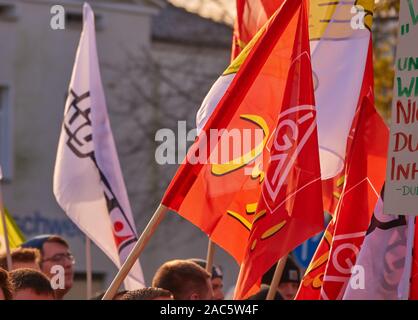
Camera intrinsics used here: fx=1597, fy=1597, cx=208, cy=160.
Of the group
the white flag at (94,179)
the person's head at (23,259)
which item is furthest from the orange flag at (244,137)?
the white flag at (94,179)

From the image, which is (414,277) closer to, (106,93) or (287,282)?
(287,282)

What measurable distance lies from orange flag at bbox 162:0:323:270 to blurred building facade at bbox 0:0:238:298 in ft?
57.9

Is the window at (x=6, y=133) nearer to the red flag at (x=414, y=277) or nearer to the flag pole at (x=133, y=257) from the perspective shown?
the red flag at (x=414, y=277)

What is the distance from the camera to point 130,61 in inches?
1057

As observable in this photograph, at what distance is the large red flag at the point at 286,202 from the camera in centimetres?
683

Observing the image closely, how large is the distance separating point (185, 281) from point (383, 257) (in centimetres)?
90

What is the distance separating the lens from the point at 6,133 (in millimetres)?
26078

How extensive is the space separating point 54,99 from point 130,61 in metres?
1.51

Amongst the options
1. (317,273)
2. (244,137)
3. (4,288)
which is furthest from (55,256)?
(4,288)

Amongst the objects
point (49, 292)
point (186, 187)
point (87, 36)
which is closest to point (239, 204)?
point (186, 187)

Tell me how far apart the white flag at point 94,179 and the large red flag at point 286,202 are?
223 centimetres

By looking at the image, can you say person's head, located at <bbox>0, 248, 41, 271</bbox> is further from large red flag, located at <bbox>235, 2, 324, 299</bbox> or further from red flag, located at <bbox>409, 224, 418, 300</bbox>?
red flag, located at <bbox>409, 224, 418, 300</bbox>
